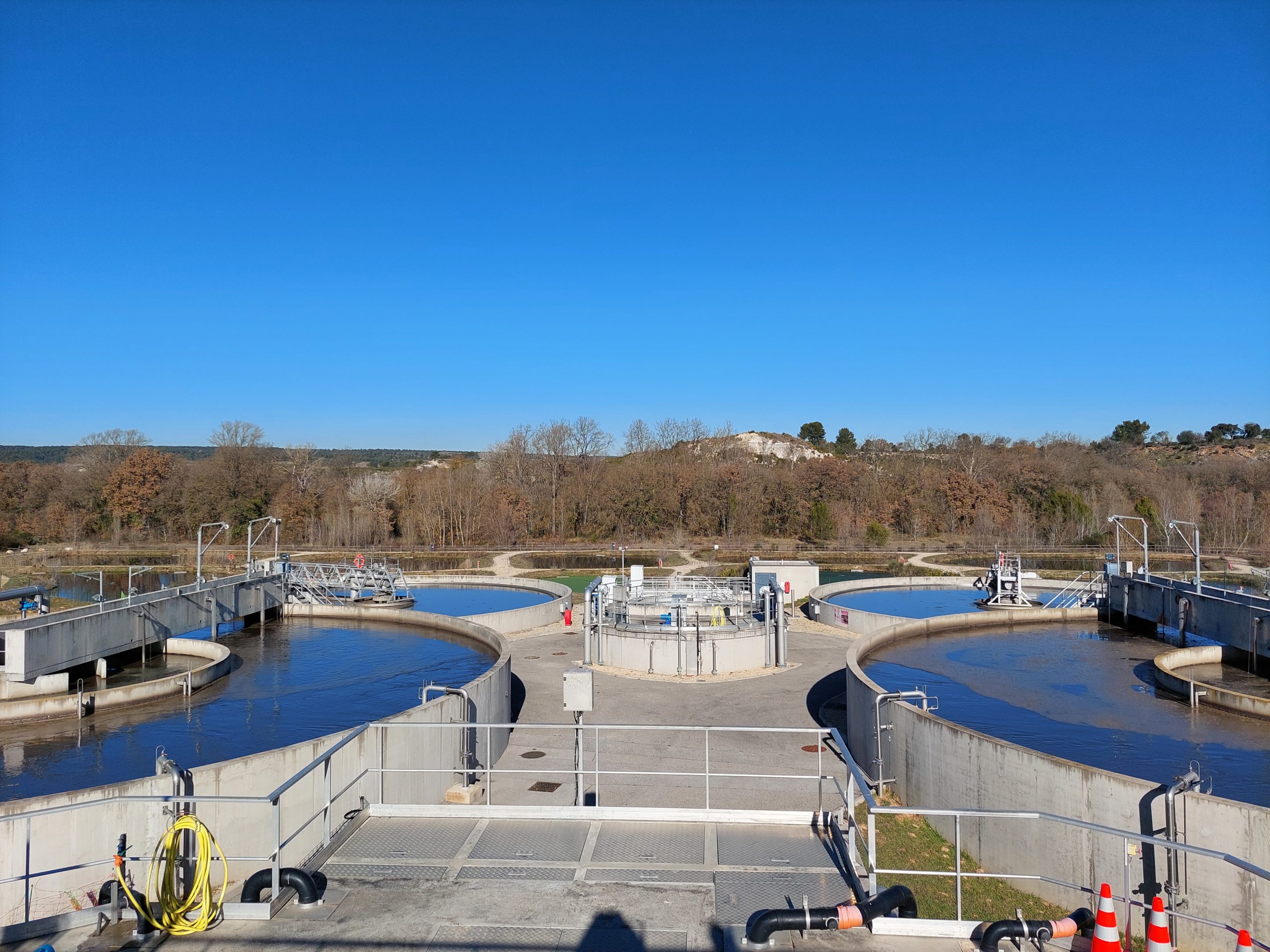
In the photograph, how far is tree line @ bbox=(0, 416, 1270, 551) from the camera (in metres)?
73.6

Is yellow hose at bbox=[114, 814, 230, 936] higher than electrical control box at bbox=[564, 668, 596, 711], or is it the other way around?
electrical control box at bbox=[564, 668, 596, 711]

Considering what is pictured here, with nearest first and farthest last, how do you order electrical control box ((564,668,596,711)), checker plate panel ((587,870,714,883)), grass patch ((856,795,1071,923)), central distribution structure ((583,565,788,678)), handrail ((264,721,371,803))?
handrail ((264,721,371,803))
checker plate panel ((587,870,714,883))
grass patch ((856,795,1071,923))
electrical control box ((564,668,596,711))
central distribution structure ((583,565,788,678))

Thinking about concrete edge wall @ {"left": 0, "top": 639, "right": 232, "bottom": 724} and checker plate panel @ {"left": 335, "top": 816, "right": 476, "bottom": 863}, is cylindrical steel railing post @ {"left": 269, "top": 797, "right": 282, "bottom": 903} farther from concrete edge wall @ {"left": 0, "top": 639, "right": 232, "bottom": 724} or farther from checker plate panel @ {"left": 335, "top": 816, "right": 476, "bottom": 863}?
concrete edge wall @ {"left": 0, "top": 639, "right": 232, "bottom": 724}

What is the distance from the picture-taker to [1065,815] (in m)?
11.5

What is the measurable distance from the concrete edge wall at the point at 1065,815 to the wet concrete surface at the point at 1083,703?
196 inches

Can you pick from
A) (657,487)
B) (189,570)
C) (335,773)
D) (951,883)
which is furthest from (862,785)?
(657,487)

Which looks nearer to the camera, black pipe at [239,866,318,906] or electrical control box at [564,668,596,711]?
black pipe at [239,866,318,906]

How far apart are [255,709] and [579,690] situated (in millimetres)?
13734

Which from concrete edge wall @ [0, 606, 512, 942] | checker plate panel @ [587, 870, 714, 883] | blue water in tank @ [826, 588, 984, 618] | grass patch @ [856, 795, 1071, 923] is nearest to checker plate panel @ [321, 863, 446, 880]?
checker plate panel @ [587, 870, 714, 883]

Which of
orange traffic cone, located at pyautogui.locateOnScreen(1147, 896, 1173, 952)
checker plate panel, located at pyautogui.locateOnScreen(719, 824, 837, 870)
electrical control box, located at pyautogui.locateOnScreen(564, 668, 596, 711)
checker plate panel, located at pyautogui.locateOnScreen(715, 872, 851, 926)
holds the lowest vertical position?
checker plate panel, located at pyautogui.locateOnScreen(719, 824, 837, 870)

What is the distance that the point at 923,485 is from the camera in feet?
263

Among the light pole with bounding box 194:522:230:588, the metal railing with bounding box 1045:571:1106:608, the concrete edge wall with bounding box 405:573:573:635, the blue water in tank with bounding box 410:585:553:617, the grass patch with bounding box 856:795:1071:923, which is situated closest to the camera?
the grass patch with bounding box 856:795:1071:923

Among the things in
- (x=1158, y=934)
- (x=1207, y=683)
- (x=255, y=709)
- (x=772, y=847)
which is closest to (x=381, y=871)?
(x=772, y=847)

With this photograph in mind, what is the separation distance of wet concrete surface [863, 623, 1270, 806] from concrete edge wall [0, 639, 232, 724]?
→ 62.8 ft
